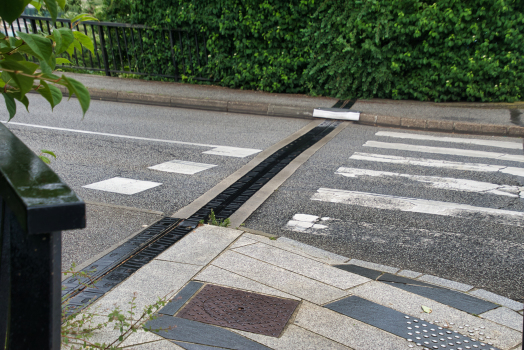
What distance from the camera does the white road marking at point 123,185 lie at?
18.4ft

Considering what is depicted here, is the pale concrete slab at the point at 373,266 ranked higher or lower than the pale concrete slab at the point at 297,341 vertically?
lower

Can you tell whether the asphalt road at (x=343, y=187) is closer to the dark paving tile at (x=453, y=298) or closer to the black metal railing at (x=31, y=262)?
the dark paving tile at (x=453, y=298)

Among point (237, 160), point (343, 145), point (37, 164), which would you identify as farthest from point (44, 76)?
point (343, 145)

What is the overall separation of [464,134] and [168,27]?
797 cm

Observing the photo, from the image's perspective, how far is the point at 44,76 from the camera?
1.28 meters

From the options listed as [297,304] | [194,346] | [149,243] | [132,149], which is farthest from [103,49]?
[194,346]

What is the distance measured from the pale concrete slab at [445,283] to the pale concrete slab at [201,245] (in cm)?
160

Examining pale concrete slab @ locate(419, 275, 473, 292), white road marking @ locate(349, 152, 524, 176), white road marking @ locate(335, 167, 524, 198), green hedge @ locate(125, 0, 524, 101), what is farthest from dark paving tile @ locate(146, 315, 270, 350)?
green hedge @ locate(125, 0, 524, 101)

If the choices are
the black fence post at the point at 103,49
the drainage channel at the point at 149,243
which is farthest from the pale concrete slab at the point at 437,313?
the black fence post at the point at 103,49

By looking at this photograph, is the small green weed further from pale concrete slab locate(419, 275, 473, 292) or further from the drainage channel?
pale concrete slab locate(419, 275, 473, 292)

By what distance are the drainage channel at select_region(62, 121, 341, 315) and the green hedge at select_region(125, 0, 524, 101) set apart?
18.1 feet

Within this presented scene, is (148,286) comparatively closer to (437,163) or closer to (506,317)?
(506,317)

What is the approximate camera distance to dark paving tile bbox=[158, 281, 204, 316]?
9.76 feet

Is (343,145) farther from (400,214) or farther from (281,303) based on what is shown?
(281,303)
